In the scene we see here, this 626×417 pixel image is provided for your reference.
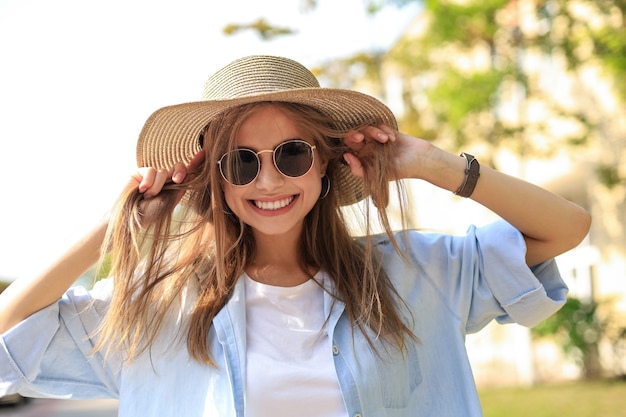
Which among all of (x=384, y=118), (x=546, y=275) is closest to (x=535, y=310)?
(x=546, y=275)

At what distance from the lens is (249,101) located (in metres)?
2.45

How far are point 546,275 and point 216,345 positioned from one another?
112cm

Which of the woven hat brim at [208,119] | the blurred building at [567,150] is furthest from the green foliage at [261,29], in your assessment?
the woven hat brim at [208,119]

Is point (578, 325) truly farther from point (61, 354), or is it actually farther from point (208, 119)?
point (61, 354)

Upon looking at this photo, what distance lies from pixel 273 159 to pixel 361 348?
0.66m

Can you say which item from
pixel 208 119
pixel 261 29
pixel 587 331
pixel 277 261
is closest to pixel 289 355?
pixel 277 261

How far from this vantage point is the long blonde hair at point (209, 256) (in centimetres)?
244

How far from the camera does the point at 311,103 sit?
2605 millimetres

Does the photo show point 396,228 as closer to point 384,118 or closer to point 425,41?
point 384,118

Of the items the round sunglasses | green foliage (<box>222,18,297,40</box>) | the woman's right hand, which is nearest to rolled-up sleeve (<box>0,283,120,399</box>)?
the woman's right hand

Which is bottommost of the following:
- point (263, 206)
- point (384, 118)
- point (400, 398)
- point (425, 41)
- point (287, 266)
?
point (400, 398)

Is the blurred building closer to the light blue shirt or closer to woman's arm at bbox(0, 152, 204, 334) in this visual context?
the light blue shirt

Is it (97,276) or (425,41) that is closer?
(97,276)

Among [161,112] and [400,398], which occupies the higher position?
[161,112]
